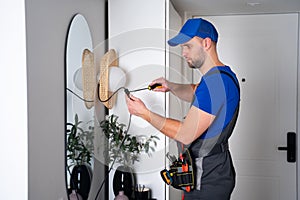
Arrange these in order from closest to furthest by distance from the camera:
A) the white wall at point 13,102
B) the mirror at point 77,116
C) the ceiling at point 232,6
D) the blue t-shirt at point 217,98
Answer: the white wall at point 13,102
the blue t-shirt at point 217,98
the mirror at point 77,116
the ceiling at point 232,6

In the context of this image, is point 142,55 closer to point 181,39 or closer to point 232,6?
point 181,39

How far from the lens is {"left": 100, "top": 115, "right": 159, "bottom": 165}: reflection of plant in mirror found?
6.93 feet

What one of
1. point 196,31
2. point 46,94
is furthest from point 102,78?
point 196,31

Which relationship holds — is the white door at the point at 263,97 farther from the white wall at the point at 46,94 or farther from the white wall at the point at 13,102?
the white wall at the point at 13,102

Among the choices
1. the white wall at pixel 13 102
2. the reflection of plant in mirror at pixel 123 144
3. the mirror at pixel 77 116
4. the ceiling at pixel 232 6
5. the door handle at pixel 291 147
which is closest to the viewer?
the white wall at pixel 13 102

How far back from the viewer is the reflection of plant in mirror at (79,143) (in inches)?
69.7

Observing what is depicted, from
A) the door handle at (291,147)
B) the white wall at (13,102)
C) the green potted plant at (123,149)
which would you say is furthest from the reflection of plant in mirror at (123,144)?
the door handle at (291,147)

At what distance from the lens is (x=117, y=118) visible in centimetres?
218

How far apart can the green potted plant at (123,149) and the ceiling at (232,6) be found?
0.87m

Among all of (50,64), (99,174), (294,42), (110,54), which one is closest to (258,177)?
(294,42)

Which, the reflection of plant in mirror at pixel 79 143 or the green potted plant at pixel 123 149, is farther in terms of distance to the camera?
the green potted plant at pixel 123 149

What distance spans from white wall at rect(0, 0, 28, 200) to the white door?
1821mm

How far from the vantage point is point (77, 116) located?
6.04 feet

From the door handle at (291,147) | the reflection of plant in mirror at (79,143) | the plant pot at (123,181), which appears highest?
the reflection of plant in mirror at (79,143)
